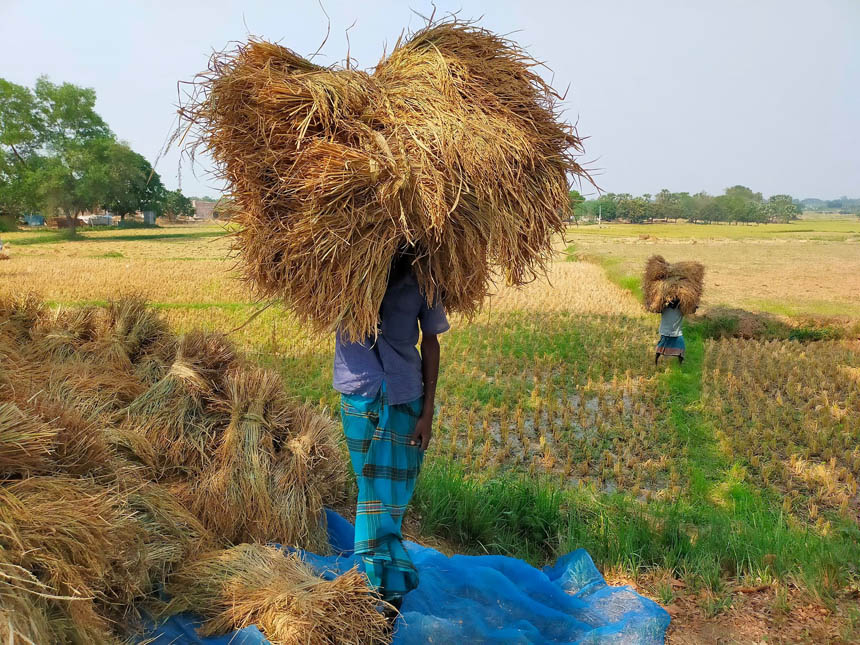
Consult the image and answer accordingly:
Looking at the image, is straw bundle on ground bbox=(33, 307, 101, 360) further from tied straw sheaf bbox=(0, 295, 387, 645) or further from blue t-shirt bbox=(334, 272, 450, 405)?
blue t-shirt bbox=(334, 272, 450, 405)

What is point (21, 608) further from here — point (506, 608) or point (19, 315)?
point (19, 315)

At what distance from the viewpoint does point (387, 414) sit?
241 centimetres

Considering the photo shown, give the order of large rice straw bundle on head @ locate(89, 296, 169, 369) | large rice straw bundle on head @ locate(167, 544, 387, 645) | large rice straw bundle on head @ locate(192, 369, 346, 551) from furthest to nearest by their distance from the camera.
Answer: large rice straw bundle on head @ locate(89, 296, 169, 369)
large rice straw bundle on head @ locate(192, 369, 346, 551)
large rice straw bundle on head @ locate(167, 544, 387, 645)

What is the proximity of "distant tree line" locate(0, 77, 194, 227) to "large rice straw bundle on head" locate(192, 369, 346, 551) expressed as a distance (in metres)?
35.3

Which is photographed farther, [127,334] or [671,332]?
[671,332]

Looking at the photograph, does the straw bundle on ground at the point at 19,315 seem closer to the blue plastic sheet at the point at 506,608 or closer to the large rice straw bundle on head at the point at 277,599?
the large rice straw bundle on head at the point at 277,599

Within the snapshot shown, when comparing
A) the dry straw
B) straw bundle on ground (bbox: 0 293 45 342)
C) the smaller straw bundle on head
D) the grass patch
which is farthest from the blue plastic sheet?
straw bundle on ground (bbox: 0 293 45 342)

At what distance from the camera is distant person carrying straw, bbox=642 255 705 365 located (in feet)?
26.2

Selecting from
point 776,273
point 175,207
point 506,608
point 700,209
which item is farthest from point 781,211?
point 506,608

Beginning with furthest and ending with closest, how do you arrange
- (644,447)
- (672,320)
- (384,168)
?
1. (672,320)
2. (644,447)
3. (384,168)

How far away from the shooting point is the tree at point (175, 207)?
4796 centimetres

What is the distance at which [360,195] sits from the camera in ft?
6.89

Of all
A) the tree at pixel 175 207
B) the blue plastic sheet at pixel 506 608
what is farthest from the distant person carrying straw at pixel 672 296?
the tree at pixel 175 207

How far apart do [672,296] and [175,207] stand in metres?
57.3
